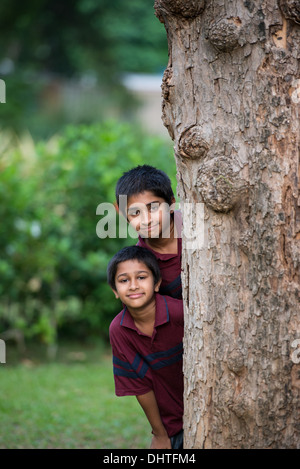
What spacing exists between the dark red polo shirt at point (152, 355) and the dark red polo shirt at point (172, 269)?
0.28 feet

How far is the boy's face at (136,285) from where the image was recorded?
2.94 m

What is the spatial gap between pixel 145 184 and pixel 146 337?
0.77 m

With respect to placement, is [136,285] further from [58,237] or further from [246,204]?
[58,237]

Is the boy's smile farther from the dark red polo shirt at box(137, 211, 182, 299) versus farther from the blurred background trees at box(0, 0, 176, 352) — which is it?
the blurred background trees at box(0, 0, 176, 352)

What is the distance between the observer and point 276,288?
2.31 meters

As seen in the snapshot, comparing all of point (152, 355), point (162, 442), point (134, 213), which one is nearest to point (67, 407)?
point (162, 442)

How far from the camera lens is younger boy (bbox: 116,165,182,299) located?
2938 millimetres

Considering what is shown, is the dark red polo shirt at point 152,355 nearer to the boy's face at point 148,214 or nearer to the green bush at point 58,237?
the boy's face at point 148,214

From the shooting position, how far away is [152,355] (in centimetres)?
299
